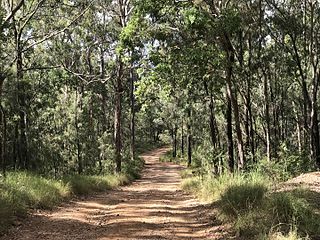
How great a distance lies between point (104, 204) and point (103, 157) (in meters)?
17.7

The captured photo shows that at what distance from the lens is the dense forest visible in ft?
45.6

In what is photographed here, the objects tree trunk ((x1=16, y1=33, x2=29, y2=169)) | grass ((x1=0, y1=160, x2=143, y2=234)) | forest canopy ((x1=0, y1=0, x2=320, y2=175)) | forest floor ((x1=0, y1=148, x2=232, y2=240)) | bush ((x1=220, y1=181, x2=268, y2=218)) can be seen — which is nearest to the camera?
forest floor ((x1=0, y1=148, x2=232, y2=240))

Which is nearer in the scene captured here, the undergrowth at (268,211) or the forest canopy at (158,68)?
the undergrowth at (268,211)

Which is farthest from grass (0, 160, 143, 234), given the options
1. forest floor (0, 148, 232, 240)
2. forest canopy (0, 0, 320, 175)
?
forest canopy (0, 0, 320, 175)

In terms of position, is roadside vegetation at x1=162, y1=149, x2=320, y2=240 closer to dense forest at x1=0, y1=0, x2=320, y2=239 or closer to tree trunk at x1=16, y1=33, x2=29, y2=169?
dense forest at x1=0, y1=0, x2=320, y2=239

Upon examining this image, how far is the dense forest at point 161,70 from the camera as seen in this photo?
45.6ft

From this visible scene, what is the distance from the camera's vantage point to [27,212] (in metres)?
10.2

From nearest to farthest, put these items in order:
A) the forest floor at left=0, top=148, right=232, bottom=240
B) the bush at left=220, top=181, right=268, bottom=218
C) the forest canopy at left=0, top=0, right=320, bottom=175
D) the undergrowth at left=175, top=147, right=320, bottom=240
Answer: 1. the undergrowth at left=175, top=147, right=320, bottom=240
2. the forest floor at left=0, top=148, right=232, bottom=240
3. the bush at left=220, top=181, right=268, bottom=218
4. the forest canopy at left=0, top=0, right=320, bottom=175

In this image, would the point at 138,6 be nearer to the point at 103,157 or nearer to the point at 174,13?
the point at 174,13

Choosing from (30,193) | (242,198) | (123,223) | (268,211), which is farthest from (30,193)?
(268,211)

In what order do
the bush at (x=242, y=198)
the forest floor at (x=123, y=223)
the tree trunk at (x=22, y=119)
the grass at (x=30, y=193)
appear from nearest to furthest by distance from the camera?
the forest floor at (x=123, y=223) < the bush at (x=242, y=198) < the grass at (x=30, y=193) < the tree trunk at (x=22, y=119)

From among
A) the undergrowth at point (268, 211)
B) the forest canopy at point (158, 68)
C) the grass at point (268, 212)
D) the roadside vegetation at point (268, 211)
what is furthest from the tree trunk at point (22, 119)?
Result: the grass at point (268, 212)

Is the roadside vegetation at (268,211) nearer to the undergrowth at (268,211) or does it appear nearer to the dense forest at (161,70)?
the undergrowth at (268,211)

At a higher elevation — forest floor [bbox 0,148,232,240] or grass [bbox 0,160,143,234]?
grass [bbox 0,160,143,234]
